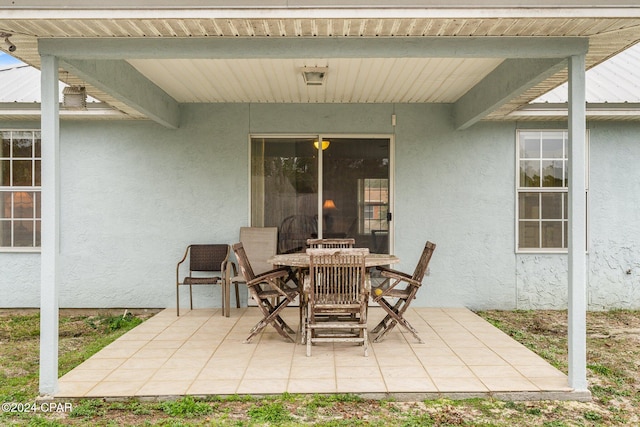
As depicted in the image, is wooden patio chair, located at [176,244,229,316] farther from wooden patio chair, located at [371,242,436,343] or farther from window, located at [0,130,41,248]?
wooden patio chair, located at [371,242,436,343]

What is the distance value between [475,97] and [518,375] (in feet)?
10.6

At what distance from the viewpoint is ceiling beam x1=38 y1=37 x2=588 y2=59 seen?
12.0ft

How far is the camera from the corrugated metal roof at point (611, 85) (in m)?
6.18

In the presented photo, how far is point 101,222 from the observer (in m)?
6.76

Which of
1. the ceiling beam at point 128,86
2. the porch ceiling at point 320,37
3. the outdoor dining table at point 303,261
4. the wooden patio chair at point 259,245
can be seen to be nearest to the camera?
the porch ceiling at point 320,37

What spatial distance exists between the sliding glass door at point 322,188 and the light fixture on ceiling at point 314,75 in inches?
53.7

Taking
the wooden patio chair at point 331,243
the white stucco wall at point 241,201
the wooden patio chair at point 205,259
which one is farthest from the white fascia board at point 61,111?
the wooden patio chair at point 331,243

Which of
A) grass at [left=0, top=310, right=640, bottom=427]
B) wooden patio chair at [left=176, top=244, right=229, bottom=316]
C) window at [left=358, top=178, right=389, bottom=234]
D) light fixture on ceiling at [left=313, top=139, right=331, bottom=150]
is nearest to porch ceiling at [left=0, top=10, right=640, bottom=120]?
light fixture on ceiling at [left=313, top=139, right=331, bottom=150]

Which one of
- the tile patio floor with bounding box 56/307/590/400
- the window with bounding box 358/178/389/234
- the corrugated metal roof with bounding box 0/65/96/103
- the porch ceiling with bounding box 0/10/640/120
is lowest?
the tile patio floor with bounding box 56/307/590/400

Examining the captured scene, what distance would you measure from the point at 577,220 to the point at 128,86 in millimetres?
4222

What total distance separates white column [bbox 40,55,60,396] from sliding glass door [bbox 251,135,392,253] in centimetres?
328

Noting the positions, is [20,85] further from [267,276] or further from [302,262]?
[302,262]

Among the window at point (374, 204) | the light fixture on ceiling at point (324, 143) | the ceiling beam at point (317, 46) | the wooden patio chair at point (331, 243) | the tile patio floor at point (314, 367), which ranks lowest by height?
the tile patio floor at point (314, 367)

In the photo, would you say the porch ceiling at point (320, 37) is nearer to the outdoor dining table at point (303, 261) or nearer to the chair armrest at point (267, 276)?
the outdoor dining table at point (303, 261)
